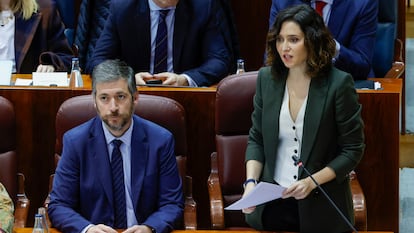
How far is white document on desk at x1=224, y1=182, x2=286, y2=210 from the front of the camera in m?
2.33

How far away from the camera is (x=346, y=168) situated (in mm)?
2479

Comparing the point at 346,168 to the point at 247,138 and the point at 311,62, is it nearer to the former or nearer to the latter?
the point at 311,62

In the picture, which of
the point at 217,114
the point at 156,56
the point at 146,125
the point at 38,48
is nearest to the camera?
the point at 146,125

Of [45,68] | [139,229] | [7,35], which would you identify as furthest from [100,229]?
[7,35]

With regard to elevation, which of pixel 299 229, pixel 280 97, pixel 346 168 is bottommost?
pixel 299 229

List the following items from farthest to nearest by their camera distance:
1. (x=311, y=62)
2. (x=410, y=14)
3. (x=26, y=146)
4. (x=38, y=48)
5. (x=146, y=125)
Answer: (x=410, y=14) < (x=38, y=48) < (x=26, y=146) < (x=146, y=125) < (x=311, y=62)

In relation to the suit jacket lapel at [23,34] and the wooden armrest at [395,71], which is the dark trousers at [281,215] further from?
the suit jacket lapel at [23,34]

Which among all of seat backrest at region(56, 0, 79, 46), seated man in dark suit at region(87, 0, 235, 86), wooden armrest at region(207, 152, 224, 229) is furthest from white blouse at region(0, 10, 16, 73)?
wooden armrest at region(207, 152, 224, 229)

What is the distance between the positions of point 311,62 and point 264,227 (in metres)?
0.44

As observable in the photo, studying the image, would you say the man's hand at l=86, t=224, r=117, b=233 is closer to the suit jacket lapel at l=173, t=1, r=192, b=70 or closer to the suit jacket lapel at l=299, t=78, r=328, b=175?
the suit jacket lapel at l=299, t=78, r=328, b=175

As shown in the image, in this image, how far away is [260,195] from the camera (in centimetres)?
236

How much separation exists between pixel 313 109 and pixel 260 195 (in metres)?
0.27

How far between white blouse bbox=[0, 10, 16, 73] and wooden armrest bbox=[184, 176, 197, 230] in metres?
1.11

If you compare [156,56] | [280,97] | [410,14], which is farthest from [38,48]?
[410,14]
